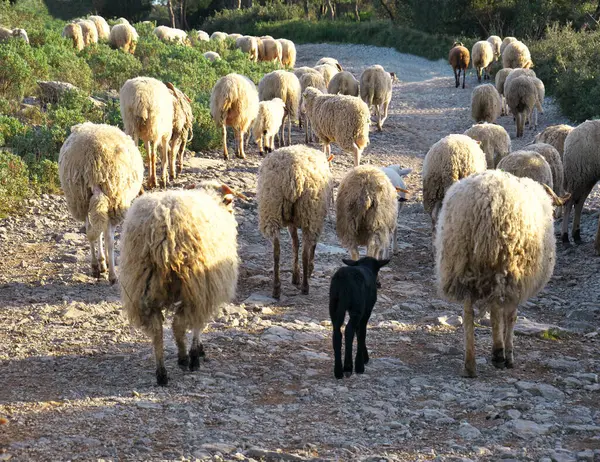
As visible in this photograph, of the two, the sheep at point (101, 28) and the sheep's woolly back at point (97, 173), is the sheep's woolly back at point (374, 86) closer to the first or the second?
the sheep's woolly back at point (97, 173)

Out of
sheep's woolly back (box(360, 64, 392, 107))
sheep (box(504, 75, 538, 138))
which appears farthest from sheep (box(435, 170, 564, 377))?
sheep's woolly back (box(360, 64, 392, 107))

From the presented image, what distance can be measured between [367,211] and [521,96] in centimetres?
1096

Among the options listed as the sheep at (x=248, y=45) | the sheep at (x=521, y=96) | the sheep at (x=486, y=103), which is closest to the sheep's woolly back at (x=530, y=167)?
the sheep at (x=486, y=103)

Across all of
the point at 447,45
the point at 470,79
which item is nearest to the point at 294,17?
the point at 447,45

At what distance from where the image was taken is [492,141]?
41.0ft

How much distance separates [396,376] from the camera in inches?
256

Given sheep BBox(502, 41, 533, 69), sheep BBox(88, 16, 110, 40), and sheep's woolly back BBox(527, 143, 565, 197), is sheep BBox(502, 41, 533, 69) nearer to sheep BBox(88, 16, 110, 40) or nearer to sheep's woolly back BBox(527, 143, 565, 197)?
sheep BBox(88, 16, 110, 40)

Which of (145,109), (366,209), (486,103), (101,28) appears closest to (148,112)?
(145,109)

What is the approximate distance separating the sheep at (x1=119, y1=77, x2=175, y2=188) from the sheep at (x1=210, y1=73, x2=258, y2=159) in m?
2.24

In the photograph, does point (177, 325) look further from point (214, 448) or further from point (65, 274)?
point (65, 274)

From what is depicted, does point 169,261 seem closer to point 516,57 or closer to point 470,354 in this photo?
point 470,354

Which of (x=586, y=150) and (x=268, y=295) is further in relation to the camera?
(x=586, y=150)

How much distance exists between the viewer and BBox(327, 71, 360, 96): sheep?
776 inches

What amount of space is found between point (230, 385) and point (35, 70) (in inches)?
538
